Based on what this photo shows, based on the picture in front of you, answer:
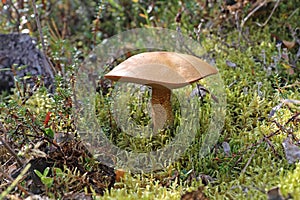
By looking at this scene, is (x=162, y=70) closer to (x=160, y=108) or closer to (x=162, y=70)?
(x=162, y=70)

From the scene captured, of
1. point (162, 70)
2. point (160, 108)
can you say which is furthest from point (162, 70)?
point (160, 108)

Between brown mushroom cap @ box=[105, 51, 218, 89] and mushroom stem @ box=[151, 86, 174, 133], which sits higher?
brown mushroom cap @ box=[105, 51, 218, 89]

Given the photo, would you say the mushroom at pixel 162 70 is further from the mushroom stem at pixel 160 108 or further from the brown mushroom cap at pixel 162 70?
the mushroom stem at pixel 160 108

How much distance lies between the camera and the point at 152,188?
1435 millimetres

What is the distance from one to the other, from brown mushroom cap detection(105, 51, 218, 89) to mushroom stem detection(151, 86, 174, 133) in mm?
221

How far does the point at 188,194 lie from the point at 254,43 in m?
1.43

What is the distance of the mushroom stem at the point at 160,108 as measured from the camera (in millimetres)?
1716

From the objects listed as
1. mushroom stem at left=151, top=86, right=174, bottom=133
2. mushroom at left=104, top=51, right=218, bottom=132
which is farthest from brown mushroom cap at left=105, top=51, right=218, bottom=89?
mushroom stem at left=151, top=86, right=174, bottom=133

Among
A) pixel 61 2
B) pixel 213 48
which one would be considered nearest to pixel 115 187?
pixel 213 48

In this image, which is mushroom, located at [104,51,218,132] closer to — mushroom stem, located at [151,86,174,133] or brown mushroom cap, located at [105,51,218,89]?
brown mushroom cap, located at [105,51,218,89]

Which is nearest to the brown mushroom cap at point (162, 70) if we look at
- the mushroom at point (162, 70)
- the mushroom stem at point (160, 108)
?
the mushroom at point (162, 70)

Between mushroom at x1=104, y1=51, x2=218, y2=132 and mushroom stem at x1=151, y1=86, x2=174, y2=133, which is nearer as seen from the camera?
mushroom at x1=104, y1=51, x2=218, y2=132

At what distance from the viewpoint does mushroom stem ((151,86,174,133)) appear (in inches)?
67.6

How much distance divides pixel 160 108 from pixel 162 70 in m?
0.32
